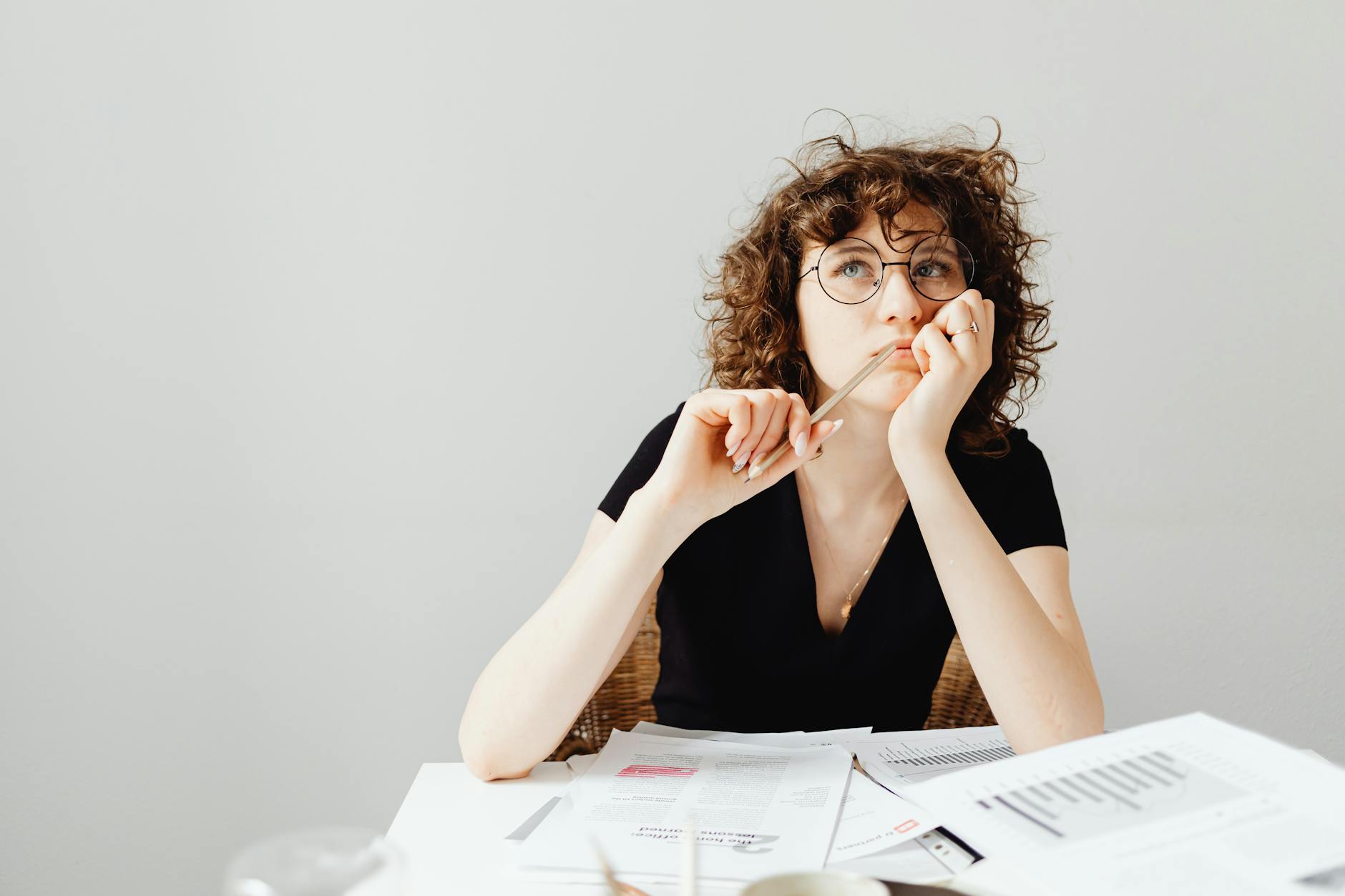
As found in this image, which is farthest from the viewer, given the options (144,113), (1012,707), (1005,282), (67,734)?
(67,734)

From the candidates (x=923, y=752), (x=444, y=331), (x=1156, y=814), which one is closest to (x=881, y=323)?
(x=923, y=752)

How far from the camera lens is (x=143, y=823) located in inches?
78.7

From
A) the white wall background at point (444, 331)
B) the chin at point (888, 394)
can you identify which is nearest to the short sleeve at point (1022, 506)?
the chin at point (888, 394)

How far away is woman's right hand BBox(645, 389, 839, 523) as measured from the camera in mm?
1121

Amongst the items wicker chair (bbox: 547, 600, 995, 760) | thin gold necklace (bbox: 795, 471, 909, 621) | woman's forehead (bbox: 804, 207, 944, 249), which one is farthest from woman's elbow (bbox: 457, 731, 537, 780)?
woman's forehead (bbox: 804, 207, 944, 249)

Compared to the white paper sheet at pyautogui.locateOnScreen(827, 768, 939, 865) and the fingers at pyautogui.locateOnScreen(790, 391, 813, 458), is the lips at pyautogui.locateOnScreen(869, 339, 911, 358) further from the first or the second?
the white paper sheet at pyautogui.locateOnScreen(827, 768, 939, 865)

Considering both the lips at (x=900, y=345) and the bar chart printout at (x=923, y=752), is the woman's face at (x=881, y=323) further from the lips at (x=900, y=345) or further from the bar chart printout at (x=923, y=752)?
the bar chart printout at (x=923, y=752)

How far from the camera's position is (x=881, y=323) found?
4.20ft

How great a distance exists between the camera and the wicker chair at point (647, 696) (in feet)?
4.64

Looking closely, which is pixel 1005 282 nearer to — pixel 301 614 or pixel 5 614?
pixel 301 614

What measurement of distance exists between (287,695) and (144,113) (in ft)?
3.83

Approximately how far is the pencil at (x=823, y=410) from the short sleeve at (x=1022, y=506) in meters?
0.31

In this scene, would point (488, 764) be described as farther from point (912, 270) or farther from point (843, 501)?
point (912, 270)

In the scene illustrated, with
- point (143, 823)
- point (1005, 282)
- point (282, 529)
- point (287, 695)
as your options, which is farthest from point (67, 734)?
point (1005, 282)
